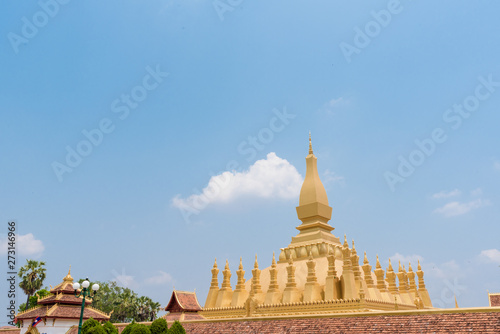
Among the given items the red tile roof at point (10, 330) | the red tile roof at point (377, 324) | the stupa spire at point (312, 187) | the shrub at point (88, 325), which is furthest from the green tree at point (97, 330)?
the stupa spire at point (312, 187)

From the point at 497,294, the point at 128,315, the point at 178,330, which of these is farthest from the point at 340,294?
the point at 128,315

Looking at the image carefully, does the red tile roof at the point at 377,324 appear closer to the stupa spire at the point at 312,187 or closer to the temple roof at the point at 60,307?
the temple roof at the point at 60,307

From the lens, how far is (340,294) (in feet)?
80.6

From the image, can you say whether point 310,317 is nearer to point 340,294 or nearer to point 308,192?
point 340,294

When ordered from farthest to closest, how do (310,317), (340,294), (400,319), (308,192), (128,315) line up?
(128,315), (308,192), (340,294), (310,317), (400,319)

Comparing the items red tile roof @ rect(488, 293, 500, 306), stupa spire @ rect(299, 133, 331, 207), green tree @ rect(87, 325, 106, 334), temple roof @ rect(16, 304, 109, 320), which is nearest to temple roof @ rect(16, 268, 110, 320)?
temple roof @ rect(16, 304, 109, 320)

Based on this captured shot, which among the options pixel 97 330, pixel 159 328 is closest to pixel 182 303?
pixel 97 330

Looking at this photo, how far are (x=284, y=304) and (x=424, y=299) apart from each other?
1383 cm

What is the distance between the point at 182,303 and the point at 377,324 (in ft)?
56.9

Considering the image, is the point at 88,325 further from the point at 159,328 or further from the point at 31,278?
the point at 31,278

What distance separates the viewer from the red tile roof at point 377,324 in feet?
47.6

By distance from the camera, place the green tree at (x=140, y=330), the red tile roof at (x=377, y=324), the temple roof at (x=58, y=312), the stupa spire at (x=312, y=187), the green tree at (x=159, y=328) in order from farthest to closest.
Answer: the stupa spire at (x=312, y=187), the temple roof at (x=58, y=312), the green tree at (x=159, y=328), the green tree at (x=140, y=330), the red tile roof at (x=377, y=324)

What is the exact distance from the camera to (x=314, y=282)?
84.1 feet

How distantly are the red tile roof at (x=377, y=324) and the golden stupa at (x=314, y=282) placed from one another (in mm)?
5309
